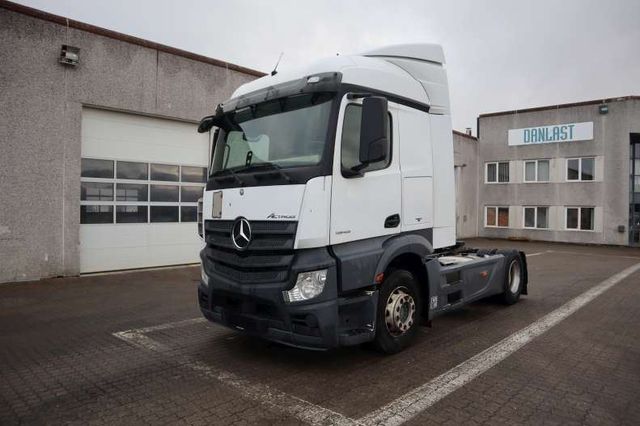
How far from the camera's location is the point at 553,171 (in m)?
24.0

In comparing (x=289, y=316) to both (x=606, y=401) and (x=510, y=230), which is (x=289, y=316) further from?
(x=510, y=230)

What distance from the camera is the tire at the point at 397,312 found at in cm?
488

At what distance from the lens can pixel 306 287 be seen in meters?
4.25

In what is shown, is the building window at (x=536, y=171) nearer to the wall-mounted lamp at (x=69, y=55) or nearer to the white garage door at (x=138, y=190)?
the white garage door at (x=138, y=190)

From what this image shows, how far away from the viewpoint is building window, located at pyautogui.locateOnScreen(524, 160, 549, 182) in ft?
80.3

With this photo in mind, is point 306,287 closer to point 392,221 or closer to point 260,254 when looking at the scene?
point 260,254

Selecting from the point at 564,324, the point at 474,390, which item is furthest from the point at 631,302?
the point at 474,390

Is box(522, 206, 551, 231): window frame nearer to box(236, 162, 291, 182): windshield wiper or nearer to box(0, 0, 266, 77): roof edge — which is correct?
box(0, 0, 266, 77): roof edge

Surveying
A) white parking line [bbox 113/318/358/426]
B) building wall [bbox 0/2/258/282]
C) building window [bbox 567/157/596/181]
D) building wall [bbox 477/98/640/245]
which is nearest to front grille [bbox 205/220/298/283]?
white parking line [bbox 113/318/358/426]

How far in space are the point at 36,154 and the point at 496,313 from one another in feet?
31.5

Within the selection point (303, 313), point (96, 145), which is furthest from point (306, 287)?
point (96, 145)

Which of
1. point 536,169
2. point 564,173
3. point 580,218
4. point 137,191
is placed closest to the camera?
point 137,191

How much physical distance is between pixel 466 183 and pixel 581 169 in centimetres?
569

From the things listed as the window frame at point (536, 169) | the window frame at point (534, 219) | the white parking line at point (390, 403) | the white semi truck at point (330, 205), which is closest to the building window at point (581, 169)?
the window frame at point (536, 169)
